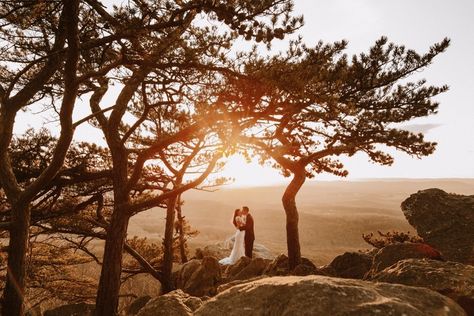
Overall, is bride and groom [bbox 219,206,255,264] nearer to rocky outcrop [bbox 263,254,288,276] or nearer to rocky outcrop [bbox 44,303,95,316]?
rocky outcrop [bbox 263,254,288,276]

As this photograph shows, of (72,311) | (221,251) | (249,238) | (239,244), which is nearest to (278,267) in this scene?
(239,244)

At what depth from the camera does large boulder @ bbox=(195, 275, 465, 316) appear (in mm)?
2822

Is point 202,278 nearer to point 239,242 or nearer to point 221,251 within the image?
point 239,242

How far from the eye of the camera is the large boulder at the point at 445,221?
7.57 meters

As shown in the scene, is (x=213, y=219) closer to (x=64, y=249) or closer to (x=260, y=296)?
(x=64, y=249)

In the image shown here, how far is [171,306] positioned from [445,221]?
260 inches

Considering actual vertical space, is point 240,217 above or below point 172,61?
below

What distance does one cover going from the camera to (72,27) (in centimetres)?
560

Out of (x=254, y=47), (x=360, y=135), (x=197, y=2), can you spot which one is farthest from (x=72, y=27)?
(x=360, y=135)

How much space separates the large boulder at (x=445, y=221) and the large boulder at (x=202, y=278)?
5901mm

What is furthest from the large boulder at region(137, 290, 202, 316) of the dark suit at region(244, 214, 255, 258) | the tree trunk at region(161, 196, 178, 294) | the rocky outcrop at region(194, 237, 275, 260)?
the rocky outcrop at region(194, 237, 275, 260)

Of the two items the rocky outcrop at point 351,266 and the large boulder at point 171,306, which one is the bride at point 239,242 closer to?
the rocky outcrop at point 351,266

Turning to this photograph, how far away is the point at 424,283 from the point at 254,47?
4822 mm

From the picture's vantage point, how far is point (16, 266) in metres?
6.89
